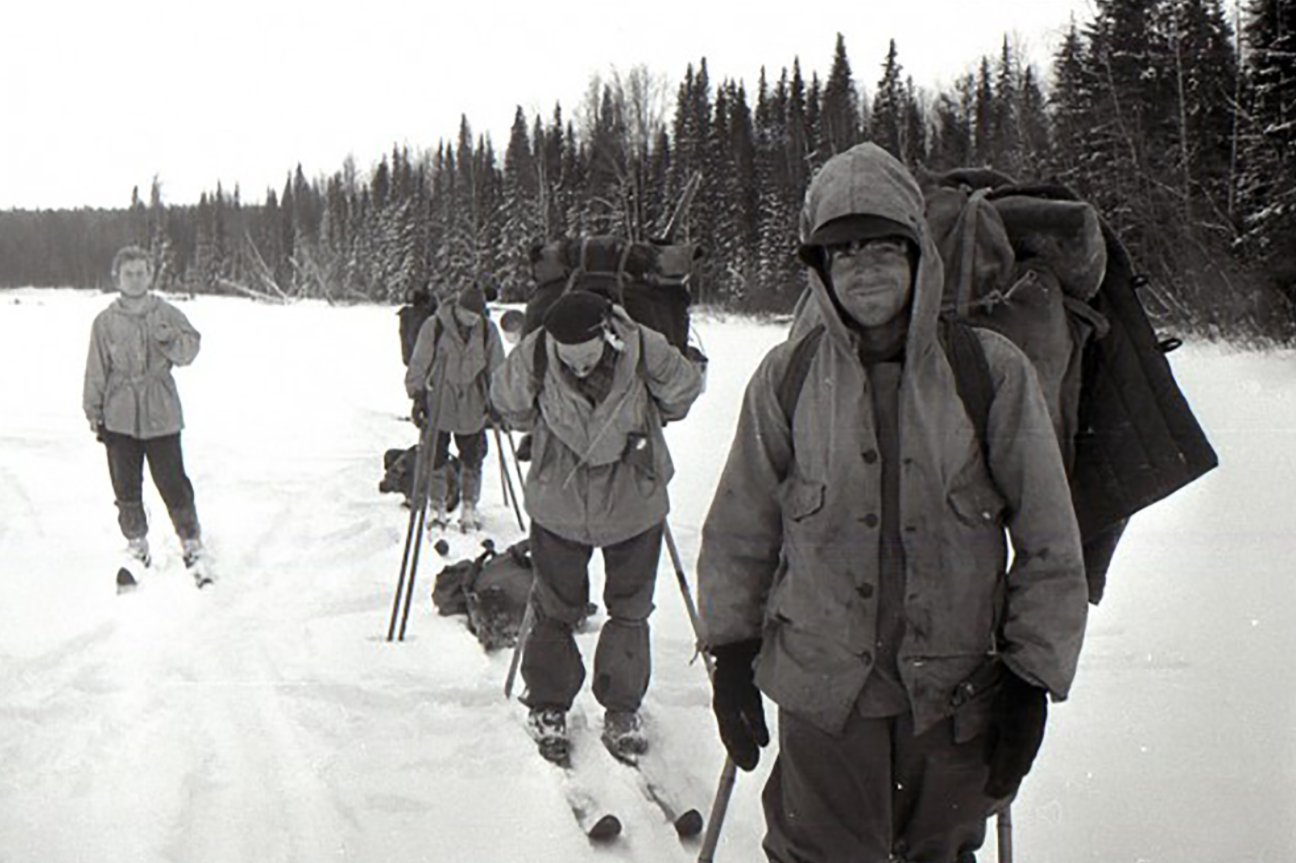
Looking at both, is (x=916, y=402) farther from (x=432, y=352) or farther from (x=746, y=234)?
(x=746, y=234)

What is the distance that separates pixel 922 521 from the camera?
180cm

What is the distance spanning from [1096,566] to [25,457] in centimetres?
981

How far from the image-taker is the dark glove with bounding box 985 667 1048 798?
5.82 feet

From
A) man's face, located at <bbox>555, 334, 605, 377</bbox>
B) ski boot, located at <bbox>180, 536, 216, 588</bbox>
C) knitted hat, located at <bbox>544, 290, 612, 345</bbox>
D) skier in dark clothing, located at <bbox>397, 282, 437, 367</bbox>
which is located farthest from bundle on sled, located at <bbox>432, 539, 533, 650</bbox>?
skier in dark clothing, located at <bbox>397, 282, 437, 367</bbox>

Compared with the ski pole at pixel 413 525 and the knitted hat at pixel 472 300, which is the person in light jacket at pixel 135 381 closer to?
the ski pole at pixel 413 525

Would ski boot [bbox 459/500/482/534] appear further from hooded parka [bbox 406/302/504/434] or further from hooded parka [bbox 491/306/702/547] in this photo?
hooded parka [bbox 491/306/702/547]

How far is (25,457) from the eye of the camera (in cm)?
904

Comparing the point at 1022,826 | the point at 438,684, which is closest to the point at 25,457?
the point at 438,684

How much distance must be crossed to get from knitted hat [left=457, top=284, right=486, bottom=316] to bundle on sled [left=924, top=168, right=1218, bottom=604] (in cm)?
543

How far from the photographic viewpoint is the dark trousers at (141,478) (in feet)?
19.1

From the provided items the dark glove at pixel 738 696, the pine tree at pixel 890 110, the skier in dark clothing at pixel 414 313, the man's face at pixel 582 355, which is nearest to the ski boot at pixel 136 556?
the skier in dark clothing at pixel 414 313

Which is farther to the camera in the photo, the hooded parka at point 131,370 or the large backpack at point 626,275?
the hooded parka at point 131,370

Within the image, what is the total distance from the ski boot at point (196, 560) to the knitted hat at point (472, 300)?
259cm

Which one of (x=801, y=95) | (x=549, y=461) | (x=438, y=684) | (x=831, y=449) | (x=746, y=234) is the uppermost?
(x=801, y=95)
